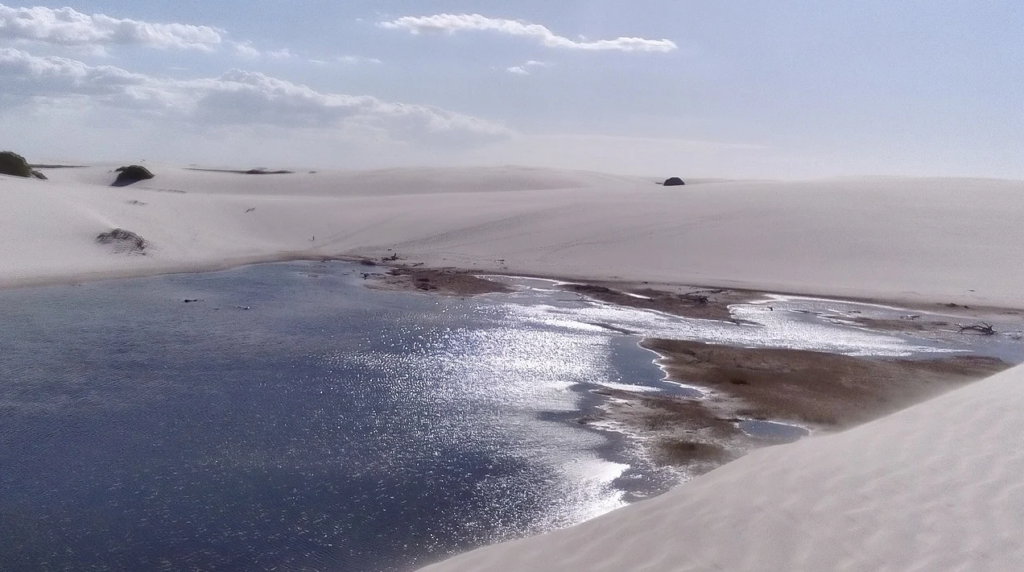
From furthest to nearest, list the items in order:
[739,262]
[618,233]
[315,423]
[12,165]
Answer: [12,165]
[618,233]
[739,262]
[315,423]

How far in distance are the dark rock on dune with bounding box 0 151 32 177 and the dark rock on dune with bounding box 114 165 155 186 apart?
32.0 ft

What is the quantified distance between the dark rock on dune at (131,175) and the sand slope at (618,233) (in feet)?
38.8

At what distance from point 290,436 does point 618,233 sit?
Answer: 15414 mm

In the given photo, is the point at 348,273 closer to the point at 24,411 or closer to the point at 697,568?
the point at 24,411

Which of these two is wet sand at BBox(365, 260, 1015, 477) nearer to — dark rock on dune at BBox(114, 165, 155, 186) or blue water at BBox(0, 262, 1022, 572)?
blue water at BBox(0, 262, 1022, 572)

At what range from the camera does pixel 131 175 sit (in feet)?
126

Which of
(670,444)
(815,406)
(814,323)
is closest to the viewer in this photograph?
(670,444)

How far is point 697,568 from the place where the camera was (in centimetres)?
371

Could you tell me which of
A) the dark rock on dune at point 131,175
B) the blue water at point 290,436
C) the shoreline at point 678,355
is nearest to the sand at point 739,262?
the shoreline at point 678,355

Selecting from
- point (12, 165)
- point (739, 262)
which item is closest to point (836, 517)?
point (739, 262)

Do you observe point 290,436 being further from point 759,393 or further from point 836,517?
point 759,393

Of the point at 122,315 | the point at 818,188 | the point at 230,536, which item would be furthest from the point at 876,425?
the point at 818,188

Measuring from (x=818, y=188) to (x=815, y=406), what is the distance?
21.7 meters

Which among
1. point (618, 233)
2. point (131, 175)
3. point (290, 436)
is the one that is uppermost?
point (131, 175)
